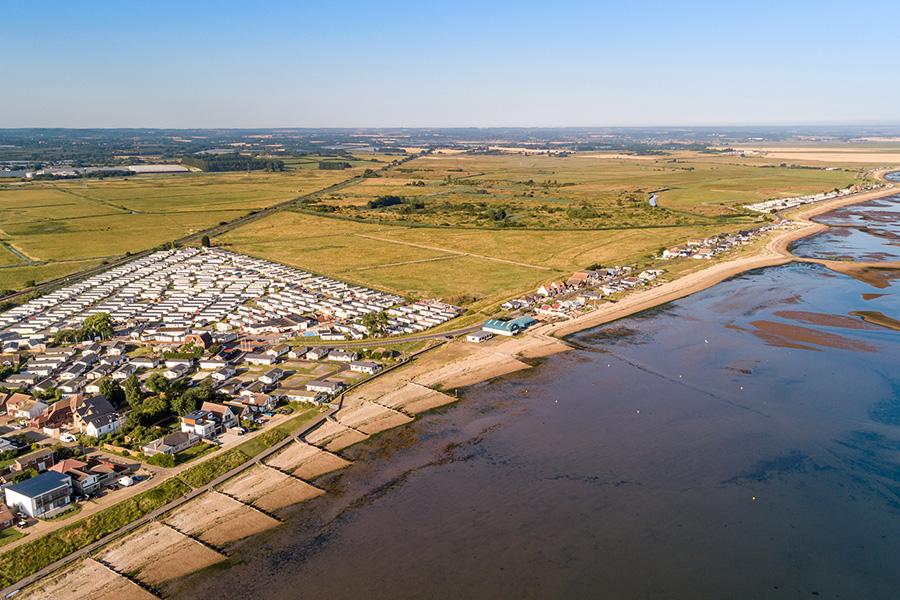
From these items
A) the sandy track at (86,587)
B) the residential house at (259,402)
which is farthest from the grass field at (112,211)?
the sandy track at (86,587)

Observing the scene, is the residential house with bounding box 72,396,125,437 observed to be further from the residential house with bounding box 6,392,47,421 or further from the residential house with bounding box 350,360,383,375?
the residential house with bounding box 350,360,383,375

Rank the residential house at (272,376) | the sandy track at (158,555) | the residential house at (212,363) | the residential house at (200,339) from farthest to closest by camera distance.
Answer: the residential house at (200,339)
the residential house at (212,363)
the residential house at (272,376)
the sandy track at (158,555)

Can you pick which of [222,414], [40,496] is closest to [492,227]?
[222,414]

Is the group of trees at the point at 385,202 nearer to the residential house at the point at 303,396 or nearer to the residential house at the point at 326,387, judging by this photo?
the residential house at the point at 326,387

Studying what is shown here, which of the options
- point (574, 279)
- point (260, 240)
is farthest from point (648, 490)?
point (260, 240)

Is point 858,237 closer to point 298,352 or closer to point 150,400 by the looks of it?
point 298,352

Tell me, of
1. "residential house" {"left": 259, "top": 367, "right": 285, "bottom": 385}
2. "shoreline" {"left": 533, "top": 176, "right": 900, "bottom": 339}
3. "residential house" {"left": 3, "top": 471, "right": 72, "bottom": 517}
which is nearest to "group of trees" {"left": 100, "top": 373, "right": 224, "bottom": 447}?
"residential house" {"left": 259, "top": 367, "right": 285, "bottom": 385}
